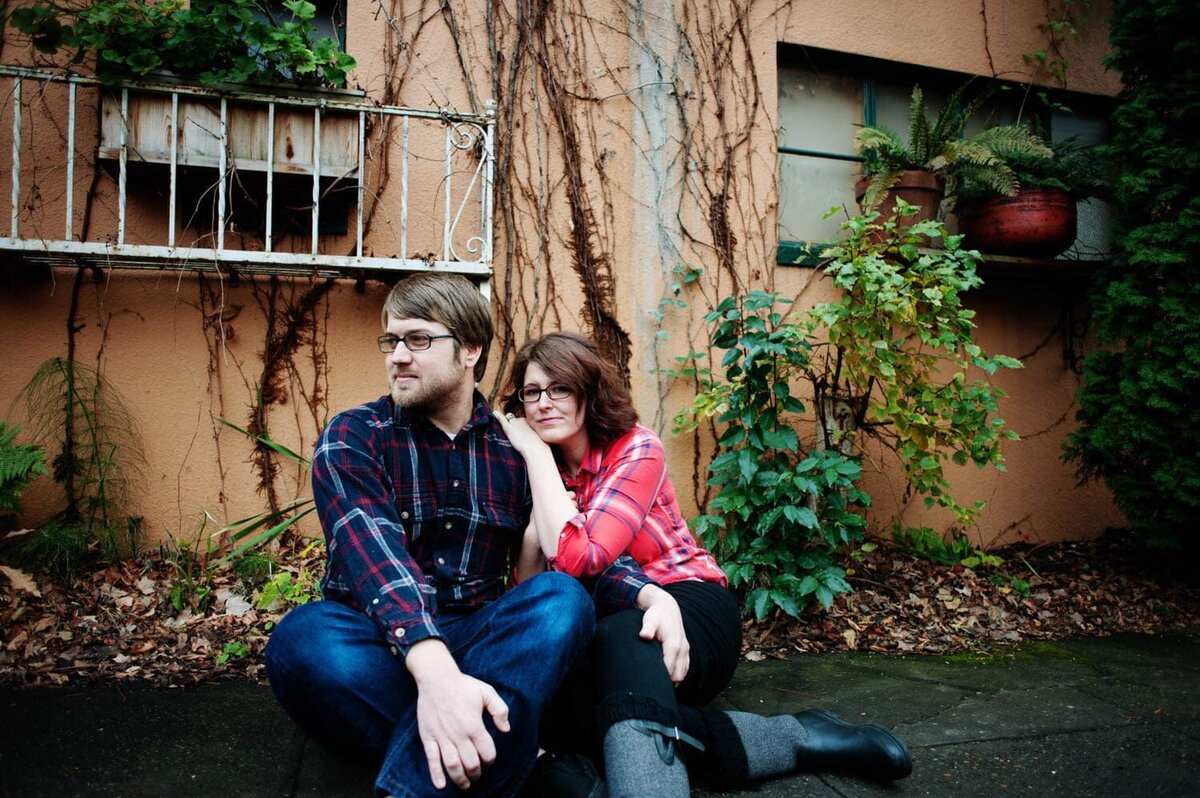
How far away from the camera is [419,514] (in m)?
1.92

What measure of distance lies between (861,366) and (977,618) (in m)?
1.30

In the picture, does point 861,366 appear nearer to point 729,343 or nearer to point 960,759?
point 729,343

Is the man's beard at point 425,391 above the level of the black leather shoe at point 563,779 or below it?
above

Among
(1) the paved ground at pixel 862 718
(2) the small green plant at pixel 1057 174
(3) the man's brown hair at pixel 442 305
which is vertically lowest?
(1) the paved ground at pixel 862 718

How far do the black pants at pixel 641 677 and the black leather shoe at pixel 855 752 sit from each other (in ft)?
0.91

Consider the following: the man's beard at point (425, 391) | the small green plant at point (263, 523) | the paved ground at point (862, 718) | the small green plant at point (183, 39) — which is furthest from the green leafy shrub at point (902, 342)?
the small green plant at point (263, 523)

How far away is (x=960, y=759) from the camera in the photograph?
198 cm

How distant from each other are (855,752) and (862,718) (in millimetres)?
473

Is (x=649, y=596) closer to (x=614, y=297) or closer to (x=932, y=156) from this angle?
(x=614, y=297)

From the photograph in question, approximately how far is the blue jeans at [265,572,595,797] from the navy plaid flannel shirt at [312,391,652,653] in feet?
0.36

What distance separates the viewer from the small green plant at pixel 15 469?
104 inches

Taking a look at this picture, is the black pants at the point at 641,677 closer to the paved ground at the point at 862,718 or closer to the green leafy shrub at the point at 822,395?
the paved ground at the point at 862,718

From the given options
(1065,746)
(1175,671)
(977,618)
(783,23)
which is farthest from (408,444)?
(783,23)

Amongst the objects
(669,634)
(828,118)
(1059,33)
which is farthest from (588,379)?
(1059,33)
